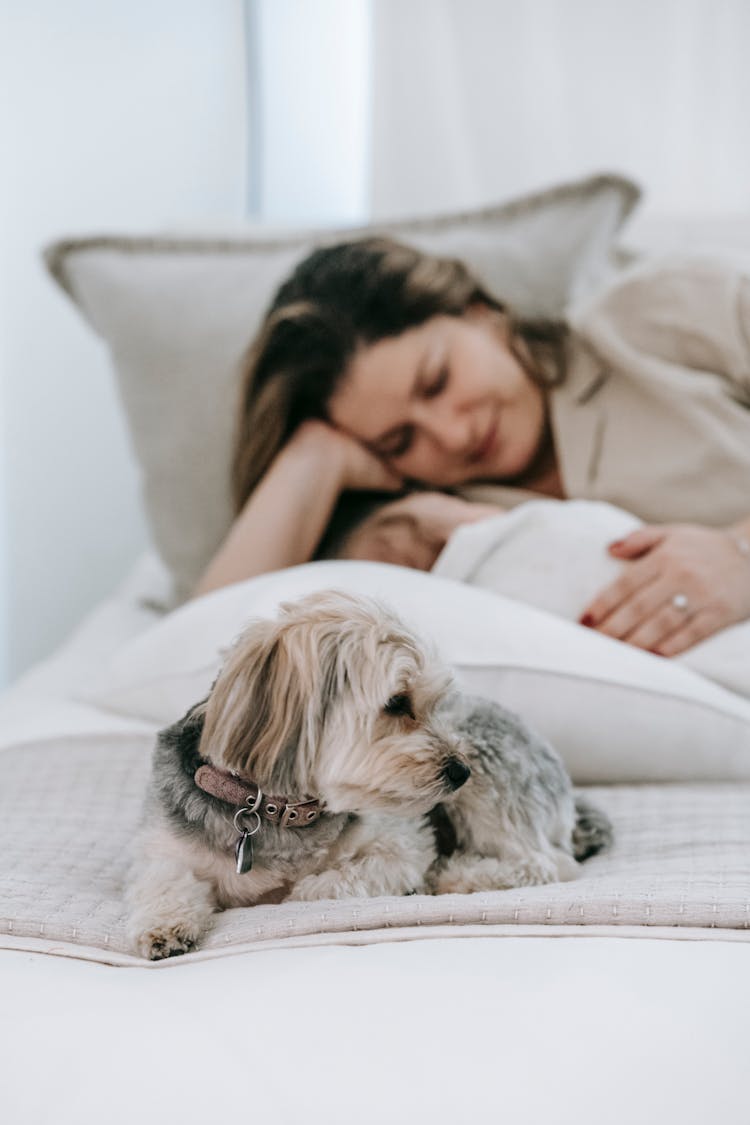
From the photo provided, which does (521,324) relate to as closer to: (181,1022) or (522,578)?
(522,578)

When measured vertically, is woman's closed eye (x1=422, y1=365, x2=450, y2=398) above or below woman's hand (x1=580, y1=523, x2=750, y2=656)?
above

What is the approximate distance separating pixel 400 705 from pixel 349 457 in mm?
744

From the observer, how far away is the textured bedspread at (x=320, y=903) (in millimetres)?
844

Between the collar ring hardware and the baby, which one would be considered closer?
the collar ring hardware

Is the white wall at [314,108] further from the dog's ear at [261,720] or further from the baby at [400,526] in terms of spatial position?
the dog's ear at [261,720]

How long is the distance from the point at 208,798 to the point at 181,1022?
9.8 inches

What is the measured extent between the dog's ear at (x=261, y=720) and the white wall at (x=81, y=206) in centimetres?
200

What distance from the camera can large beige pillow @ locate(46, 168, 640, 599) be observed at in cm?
178

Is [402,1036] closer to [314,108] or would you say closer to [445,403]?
[445,403]

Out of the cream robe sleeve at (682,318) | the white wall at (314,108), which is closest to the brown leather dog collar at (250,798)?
the cream robe sleeve at (682,318)

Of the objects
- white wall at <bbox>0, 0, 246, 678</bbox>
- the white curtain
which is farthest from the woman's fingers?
white wall at <bbox>0, 0, 246, 678</bbox>

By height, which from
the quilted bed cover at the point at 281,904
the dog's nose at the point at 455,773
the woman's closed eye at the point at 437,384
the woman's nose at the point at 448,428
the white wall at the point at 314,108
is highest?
the white wall at the point at 314,108

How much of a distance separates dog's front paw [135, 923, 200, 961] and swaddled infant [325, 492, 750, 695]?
68cm

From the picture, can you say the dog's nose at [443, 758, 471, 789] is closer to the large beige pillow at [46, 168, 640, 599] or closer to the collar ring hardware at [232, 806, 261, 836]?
the collar ring hardware at [232, 806, 261, 836]
